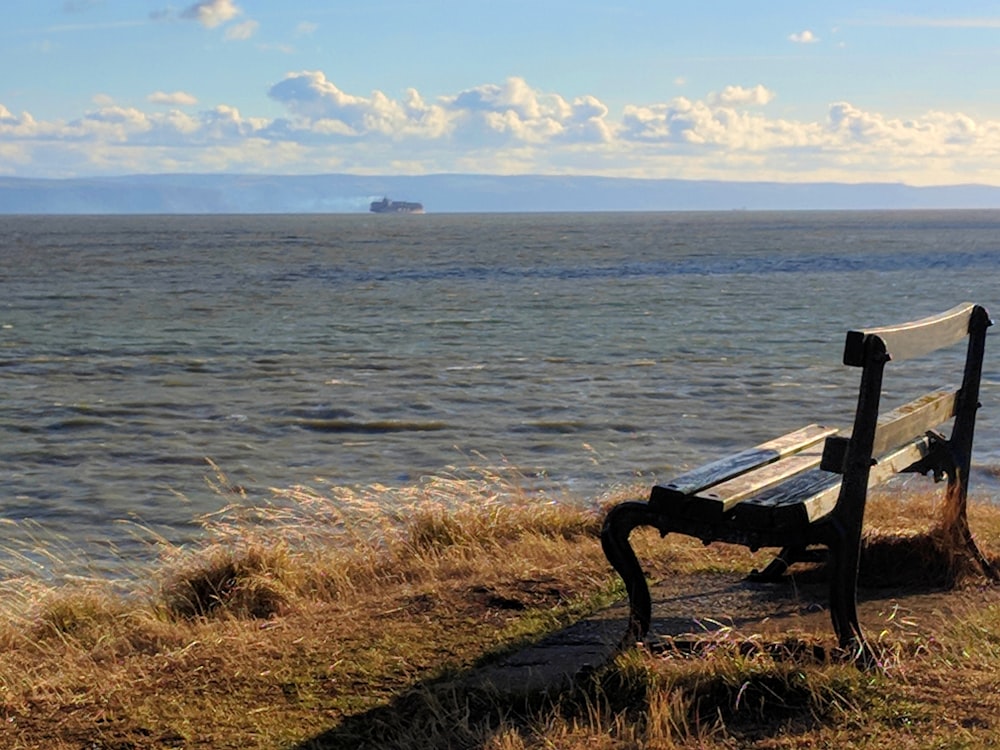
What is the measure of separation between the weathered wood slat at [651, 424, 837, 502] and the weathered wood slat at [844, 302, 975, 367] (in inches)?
28.2

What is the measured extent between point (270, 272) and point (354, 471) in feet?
Result: 139

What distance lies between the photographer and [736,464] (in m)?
5.24

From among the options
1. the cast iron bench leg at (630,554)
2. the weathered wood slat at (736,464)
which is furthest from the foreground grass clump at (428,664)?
the weathered wood slat at (736,464)

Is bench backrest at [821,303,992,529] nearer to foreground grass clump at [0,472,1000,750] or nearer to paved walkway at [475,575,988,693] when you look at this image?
foreground grass clump at [0,472,1000,750]

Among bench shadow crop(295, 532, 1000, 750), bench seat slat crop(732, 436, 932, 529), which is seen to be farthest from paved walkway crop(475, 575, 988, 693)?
bench seat slat crop(732, 436, 932, 529)

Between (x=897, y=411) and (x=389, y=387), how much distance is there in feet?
47.6

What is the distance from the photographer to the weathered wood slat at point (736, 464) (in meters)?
4.66

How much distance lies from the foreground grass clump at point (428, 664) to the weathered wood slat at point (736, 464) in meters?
0.61

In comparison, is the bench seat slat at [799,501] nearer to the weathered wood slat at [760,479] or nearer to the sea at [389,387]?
the weathered wood slat at [760,479]

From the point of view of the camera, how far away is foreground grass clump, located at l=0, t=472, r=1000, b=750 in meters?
4.23

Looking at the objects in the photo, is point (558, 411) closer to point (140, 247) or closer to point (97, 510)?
point (97, 510)

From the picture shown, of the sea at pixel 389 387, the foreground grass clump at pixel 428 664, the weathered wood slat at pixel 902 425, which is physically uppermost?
the weathered wood slat at pixel 902 425

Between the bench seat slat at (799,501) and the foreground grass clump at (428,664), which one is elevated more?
the bench seat slat at (799,501)

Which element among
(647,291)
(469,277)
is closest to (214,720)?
(647,291)
